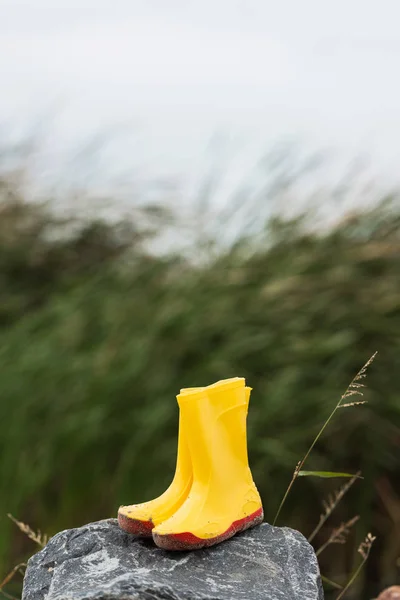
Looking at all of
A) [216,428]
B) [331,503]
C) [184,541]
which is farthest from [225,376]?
[184,541]

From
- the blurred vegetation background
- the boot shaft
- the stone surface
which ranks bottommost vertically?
the stone surface

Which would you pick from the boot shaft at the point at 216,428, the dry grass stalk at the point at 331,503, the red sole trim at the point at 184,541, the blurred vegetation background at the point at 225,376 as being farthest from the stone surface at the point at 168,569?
the blurred vegetation background at the point at 225,376

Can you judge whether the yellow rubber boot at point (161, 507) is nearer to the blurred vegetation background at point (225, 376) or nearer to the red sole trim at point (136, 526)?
the red sole trim at point (136, 526)

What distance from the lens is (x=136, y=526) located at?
1.46 meters

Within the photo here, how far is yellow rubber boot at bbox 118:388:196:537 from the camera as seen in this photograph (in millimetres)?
1464

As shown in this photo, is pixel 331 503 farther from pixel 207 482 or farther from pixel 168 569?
pixel 168 569

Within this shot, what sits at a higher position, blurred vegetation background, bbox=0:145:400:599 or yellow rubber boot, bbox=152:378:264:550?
blurred vegetation background, bbox=0:145:400:599

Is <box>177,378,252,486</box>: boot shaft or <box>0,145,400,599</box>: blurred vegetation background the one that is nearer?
<box>177,378,252,486</box>: boot shaft

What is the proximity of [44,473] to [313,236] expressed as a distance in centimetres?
118

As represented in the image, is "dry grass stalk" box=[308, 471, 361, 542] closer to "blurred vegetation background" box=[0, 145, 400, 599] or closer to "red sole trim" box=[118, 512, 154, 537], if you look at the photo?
"blurred vegetation background" box=[0, 145, 400, 599]

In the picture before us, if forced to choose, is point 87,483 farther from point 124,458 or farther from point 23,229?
point 23,229

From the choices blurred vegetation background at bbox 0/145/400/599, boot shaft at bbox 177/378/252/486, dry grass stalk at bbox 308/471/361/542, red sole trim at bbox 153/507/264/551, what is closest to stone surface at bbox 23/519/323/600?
red sole trim at bbox 153/507/264/551

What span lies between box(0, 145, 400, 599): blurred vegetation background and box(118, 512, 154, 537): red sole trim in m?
0.80

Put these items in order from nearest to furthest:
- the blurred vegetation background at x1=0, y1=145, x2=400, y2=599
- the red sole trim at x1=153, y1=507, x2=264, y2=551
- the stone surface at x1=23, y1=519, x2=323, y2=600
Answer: the stone surface at x1=23, y1=519, x2=323, y2=600 < the red sole trim at x1=153, y1=507, x2=264, y2=551 < the blurred vegetation background at x1=0, y1=145, x2=400, y2=599
